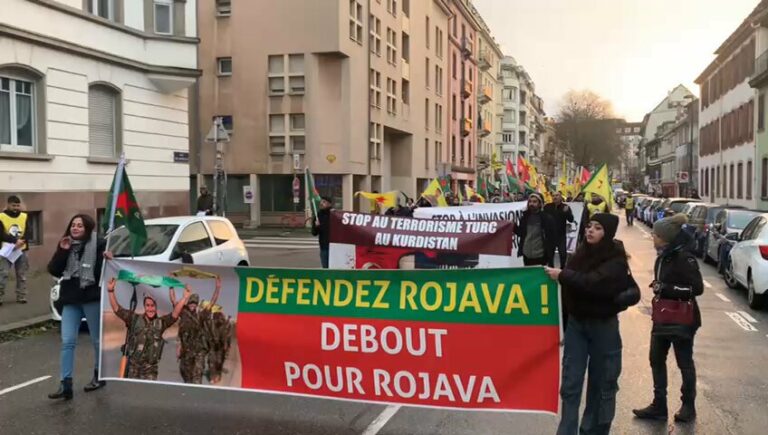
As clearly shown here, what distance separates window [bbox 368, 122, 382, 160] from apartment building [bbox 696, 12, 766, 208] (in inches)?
795

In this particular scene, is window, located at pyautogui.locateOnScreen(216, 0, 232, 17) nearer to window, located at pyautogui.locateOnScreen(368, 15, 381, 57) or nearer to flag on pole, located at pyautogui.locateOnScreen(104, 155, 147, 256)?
window, located at pyautogui.locateOnScreen(368, 15, 381, 57)

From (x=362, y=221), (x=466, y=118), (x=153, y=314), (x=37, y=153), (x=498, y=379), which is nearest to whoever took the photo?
(x=498, y=379)

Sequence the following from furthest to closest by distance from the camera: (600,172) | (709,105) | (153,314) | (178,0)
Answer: (709,105) → (178,0) → (600,172) → (153,314)

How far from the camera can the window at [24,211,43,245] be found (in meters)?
14.9

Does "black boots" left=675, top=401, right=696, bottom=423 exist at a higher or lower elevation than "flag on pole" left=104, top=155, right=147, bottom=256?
lower

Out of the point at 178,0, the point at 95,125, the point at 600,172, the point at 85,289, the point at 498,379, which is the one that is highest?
the point at 178,0

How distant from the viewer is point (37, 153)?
49.5ft

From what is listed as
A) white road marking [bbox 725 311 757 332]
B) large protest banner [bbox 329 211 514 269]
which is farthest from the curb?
white road marking [bbox 725 311 757 332]

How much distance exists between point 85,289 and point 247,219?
95.0ft

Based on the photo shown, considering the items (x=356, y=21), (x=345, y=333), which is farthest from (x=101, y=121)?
(x=356, y=21)

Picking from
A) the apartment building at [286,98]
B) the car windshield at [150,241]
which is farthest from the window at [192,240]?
the apartment building at [286,98]

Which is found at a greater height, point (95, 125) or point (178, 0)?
point (178, 0)

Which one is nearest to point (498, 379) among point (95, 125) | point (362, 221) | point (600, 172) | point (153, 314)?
point (153, 314)

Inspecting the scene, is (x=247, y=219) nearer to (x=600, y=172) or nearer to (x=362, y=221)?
(x=600, y=172)
